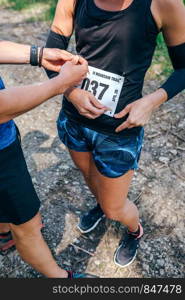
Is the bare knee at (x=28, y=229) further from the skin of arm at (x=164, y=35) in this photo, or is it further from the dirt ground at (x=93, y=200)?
the skin of arm at (x=164, y=35)

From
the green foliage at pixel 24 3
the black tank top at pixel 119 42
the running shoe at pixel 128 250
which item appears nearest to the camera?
the black tank top at pixel 119 42

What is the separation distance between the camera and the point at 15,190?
2.01m

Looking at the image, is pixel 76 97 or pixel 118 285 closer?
pixel 76 97

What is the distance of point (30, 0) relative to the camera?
708 cm

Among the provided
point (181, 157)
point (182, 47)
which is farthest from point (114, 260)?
point (182, 47)

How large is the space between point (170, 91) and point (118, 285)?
1476 mm

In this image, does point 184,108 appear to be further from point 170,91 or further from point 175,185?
point 170,91

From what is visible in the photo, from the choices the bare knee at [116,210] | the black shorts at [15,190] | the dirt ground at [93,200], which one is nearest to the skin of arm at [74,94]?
the black shorts at [15,190]

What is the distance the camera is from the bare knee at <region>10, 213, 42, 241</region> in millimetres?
2193

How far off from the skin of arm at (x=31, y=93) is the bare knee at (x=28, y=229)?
0.77 meters

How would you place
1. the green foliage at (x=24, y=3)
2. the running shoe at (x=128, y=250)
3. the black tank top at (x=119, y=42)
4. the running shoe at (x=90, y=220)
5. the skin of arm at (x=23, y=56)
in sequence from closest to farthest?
the black tank top at (x=119, y=42) → the skin of arm at (x=23, y=56) → the running shoe at (x=128, y=250) → the running shoe at (x=90, y=220) → the green foliage at (x=24, y=3)

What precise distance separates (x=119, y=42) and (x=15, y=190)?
1.04 m

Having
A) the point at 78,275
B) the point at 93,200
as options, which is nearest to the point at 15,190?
the point at 78,275

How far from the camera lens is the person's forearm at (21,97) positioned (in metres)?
1.67
